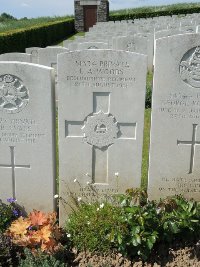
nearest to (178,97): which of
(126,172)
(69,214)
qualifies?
(126,172)

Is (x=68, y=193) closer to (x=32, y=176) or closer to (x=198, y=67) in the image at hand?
(x=32, y=176)

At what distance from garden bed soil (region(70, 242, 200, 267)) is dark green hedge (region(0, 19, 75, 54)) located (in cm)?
1376

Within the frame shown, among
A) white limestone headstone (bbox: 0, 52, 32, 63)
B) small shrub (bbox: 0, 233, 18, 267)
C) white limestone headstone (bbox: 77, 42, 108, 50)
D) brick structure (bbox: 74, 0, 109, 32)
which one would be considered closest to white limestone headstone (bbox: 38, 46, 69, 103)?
white limestone headstone (bbox: 0, 52, 32, 63)

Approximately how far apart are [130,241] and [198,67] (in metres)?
1.84

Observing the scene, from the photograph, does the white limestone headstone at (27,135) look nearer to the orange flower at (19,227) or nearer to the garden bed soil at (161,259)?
the orange flower at (19,227)

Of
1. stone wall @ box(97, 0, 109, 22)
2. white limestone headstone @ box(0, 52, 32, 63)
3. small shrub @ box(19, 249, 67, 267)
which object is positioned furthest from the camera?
stone wall @ box(97, 0, 109, 22)

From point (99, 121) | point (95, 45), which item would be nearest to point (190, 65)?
point (99, 121)

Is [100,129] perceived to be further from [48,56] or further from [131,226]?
[48,56]

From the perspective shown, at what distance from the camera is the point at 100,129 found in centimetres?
400

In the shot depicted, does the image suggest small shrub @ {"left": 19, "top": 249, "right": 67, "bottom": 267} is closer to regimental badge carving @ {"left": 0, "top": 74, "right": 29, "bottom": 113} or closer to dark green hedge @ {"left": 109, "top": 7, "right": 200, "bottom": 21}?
regimental badge carving @ {"left": 0, "top": 74, "right": 29, "bottom": 113}

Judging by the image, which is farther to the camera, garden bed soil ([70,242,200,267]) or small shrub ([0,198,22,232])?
small shrub ([0,198,22,232])

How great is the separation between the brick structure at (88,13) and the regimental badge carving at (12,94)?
1190 inches

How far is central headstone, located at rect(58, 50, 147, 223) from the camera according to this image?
149 inches

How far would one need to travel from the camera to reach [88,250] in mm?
3764
